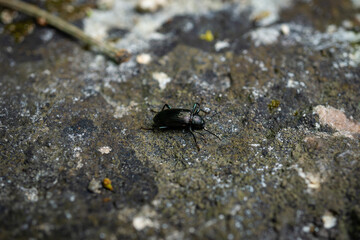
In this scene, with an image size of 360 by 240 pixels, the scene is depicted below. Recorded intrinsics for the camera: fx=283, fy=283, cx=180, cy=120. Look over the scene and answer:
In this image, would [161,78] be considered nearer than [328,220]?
No

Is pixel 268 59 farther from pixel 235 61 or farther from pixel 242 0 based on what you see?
pixel 242 0

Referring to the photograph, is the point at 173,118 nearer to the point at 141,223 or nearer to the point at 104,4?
the point at 141,223

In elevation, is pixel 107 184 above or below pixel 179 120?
below

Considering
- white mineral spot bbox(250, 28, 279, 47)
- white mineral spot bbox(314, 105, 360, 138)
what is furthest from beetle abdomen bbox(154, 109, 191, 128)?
white mineral spot bbox(250, 28, 279, 47)

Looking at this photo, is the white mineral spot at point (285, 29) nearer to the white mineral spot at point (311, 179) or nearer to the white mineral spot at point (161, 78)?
the white mineral spot at point (161, 78)

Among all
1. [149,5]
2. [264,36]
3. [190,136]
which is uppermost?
[264,36]

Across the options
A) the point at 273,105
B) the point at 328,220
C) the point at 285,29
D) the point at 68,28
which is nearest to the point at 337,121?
the point at 273,105
